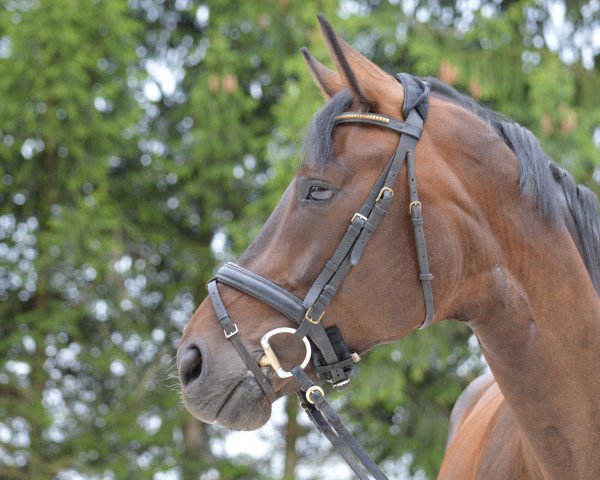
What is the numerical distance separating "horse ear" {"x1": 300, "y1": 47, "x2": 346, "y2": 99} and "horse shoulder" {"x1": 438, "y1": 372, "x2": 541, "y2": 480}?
1200 millimetres

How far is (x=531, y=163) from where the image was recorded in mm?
2398

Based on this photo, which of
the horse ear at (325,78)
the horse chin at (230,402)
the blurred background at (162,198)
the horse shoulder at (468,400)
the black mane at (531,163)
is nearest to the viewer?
the horse chin at (230,402)

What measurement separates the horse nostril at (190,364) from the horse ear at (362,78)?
0.82 meters

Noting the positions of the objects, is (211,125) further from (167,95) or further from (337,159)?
(337,159)

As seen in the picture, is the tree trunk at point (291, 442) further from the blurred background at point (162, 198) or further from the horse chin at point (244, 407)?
the horse chin at point (244, 407)

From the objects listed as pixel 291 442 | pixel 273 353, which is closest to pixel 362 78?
pixel 273 353

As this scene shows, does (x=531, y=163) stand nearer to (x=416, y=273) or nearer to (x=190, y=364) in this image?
(x=416, y=273)

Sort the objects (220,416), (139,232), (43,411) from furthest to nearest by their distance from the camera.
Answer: (139,232) → (43,411) → (220,416)

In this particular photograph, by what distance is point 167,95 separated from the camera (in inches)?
389

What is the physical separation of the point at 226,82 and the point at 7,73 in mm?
2240

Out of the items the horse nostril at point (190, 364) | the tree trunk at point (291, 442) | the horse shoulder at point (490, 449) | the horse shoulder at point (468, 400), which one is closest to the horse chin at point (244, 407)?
the horse nostril at point (190, 364)

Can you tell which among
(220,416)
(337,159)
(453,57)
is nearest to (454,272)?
(337,159)

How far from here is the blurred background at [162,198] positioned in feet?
26.8

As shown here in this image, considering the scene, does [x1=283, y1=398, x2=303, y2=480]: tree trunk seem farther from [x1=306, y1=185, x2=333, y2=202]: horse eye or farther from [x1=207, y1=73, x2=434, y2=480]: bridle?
[x1=306, y1=185, x2=333, y2=202]: horse eye
